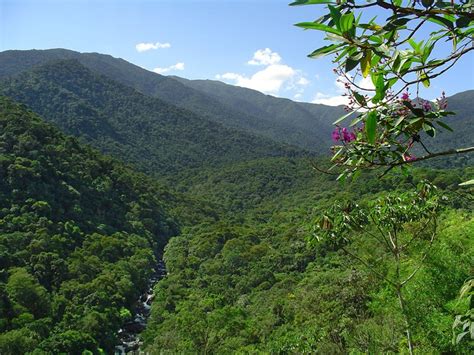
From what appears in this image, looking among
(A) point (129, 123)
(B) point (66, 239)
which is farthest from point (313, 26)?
(A) point (129, 123)

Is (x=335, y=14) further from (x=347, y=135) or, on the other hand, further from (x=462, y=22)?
(x=347, y=135)

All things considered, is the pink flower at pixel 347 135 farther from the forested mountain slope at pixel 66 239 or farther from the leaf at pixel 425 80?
the forested mountain slope at pixel 66 239

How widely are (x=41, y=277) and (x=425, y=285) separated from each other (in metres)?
33.3

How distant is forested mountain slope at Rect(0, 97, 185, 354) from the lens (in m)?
30.2

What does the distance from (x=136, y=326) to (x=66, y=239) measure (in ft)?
44.6

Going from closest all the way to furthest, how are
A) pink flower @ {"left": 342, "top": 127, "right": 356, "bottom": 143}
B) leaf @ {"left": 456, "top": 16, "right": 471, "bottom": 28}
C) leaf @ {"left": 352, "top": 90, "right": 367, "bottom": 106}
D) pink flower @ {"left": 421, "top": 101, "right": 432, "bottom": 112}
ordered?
leaf @ {"left": 456, "top": 16, "right": 471, "bottom": 28}
leaf @ {"left": 352, "top": 90, "right": 367, "bottom": 106}
pink flower @ {"left": 421, "top": 101, "right": 432, "bottom": 112}
pink flower @ {"left": 342, "top": 127, "right": 356, "bottom": 143}

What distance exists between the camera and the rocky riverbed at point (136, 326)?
32031mm

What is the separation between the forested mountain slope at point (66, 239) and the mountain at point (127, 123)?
4446 cm

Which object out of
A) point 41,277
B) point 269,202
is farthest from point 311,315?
point 269,202

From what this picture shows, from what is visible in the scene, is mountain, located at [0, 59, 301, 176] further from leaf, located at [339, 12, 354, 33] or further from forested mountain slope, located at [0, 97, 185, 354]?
leaf, located at [339, 12, 354, 33]

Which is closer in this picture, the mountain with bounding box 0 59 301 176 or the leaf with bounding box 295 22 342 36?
the leaf with bounding box 295 22 342 36

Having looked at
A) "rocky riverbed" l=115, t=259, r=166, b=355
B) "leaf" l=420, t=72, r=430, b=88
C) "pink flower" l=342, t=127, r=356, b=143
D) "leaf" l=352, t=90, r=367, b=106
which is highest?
"leaf" l=420, t=72, r=430, b=88

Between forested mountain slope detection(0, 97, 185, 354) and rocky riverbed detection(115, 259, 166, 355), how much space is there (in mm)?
932

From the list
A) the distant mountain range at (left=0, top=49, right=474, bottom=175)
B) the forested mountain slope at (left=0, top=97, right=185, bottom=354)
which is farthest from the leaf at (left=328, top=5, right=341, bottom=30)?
the distant mountain range at (left=0, top=49, right=474, bottom=175)
